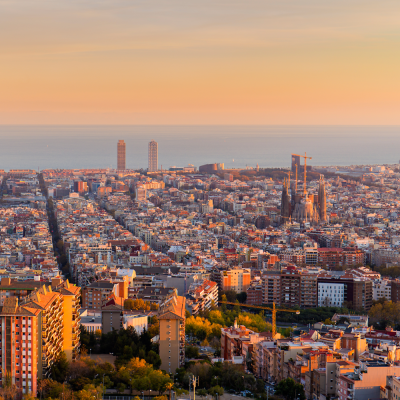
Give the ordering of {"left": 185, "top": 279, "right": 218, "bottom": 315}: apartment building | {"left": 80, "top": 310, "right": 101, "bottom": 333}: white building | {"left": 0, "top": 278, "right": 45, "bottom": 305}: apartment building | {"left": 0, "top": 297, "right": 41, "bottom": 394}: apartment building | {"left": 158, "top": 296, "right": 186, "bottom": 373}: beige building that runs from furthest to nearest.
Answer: {"left": 185, "top": 279, "right": 218, "bottom": 315}: apartment building → {"left": 0, "top": 278, "right": 45, "bottom": 305}: apartment building → {"left": 80, "top": 310, "right": 101, "bottom": 333}: white building → {"left": 158, "top": 296, "right": 186, "bottom": 373}: beige building → {"left": 0, "top": 297, "right": 41, "bottom": 394}: apartment building

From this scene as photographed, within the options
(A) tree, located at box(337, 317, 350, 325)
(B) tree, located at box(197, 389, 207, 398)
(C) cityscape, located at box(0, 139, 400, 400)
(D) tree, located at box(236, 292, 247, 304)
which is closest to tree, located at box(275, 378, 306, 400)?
(C) cityscape, located at box(0, 139, 400, 400)

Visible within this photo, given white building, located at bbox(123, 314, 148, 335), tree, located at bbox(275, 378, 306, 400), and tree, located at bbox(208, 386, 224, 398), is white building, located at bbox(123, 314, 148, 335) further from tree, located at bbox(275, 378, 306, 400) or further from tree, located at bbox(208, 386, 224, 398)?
tree, located at bbox(275, 378, 306, 400)

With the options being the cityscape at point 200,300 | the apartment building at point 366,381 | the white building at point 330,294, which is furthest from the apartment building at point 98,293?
the apartment building at point 366,381

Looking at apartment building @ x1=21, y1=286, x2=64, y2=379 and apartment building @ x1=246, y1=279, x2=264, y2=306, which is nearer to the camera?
apartment building @ x1=21, y1=286, x2=64, y2=379

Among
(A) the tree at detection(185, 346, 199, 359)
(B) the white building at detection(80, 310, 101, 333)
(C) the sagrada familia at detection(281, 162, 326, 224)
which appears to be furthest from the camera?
(C) the sagrada familia at detection(281, 162, 326, 224)

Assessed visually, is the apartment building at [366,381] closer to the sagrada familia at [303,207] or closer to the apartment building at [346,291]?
the apartment building at [346,291]

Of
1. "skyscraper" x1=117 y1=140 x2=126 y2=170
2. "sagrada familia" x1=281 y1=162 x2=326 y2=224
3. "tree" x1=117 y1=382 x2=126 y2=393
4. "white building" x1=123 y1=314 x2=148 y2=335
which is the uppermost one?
"skyscraper" x1=117 y1=140 x2=126 y2=170

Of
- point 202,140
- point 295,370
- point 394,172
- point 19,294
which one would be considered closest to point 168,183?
point 394,172
